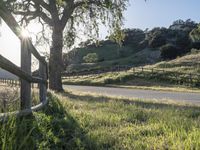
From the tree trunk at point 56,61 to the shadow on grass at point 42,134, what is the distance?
21775 millimetres

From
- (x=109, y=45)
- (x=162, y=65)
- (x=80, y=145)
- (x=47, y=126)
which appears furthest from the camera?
(x=109, y=45)

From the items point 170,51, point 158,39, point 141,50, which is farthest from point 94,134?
point 141,50

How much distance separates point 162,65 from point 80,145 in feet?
220

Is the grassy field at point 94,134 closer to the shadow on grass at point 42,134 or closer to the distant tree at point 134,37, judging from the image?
the shadow on grass at point 42,134

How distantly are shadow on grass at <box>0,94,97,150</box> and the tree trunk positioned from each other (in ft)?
71.4

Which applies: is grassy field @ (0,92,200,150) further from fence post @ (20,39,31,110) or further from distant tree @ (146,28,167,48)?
distant tree @ (146,28,167,48)

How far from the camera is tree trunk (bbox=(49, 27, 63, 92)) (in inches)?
1190

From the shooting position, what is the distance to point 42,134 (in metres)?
6.79

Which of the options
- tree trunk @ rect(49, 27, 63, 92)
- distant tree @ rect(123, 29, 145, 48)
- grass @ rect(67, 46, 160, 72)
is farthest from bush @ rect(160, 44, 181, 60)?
tree trunk @ rect(49, 27, 63, 92)

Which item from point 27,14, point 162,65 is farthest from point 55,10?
point 162,65

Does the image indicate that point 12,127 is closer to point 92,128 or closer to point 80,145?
point 80,145

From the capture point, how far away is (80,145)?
6.37 meters

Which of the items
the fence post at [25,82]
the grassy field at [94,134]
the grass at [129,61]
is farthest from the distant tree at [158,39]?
the fence post at [25,82]

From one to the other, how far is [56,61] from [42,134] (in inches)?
962
